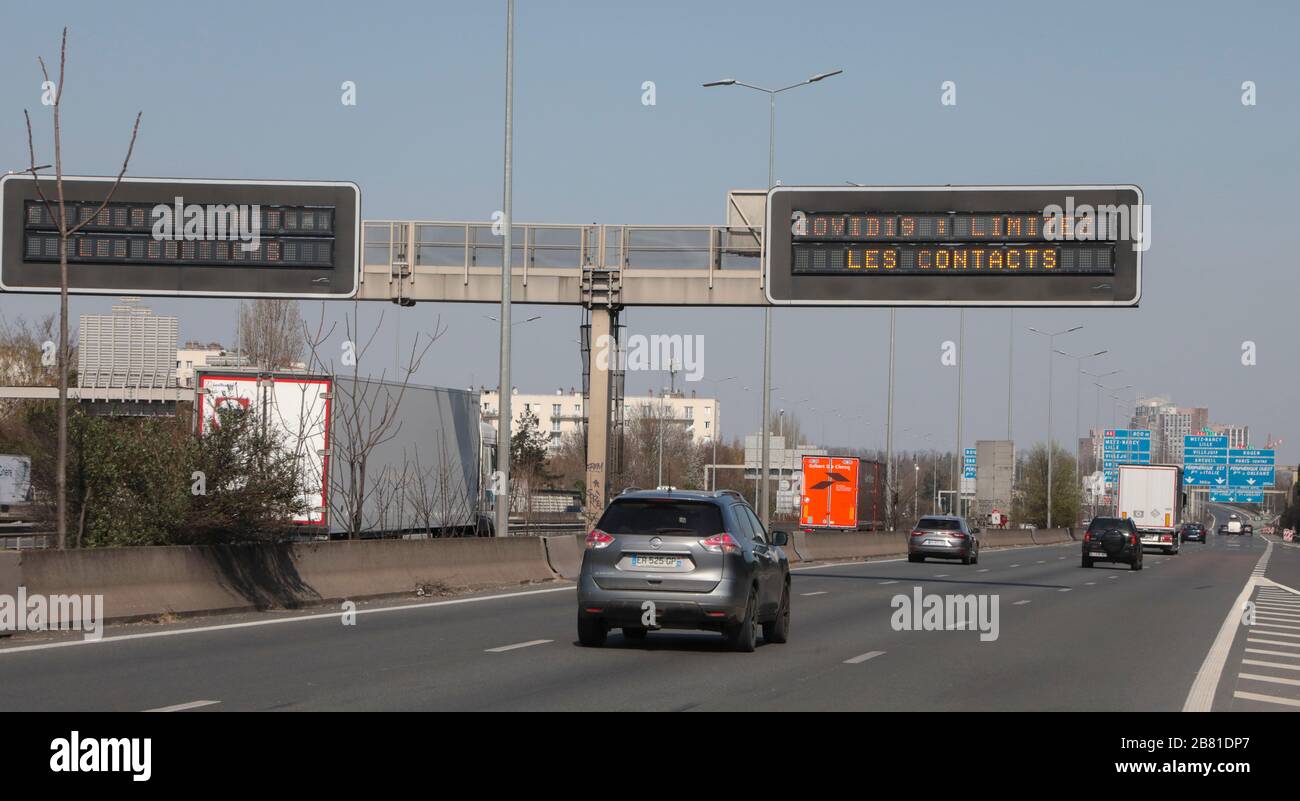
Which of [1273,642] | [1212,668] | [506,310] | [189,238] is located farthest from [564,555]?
[1212,668]

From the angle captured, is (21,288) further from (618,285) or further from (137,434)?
(618,285)

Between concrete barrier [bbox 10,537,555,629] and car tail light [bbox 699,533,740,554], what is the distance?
6431mm

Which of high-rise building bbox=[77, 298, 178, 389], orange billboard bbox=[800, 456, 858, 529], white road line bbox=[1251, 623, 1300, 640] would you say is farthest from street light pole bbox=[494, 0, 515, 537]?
high-rise building bbox=[77, 298, 178, 389]

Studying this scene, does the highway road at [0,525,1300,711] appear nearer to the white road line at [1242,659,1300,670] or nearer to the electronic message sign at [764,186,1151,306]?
the white road line at [1242,659,1300,670]

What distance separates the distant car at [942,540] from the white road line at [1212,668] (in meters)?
19.8

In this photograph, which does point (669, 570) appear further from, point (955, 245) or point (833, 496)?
point (833, 496)

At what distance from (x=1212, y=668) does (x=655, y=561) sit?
5.63m

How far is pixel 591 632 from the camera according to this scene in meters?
16.6

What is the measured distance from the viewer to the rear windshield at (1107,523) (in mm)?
47409

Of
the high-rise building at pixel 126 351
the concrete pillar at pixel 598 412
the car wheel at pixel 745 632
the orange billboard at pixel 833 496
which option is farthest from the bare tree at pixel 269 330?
the car wheel at pixel 745 632

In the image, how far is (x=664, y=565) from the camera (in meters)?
16.2

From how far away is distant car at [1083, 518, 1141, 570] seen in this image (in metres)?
45.9
